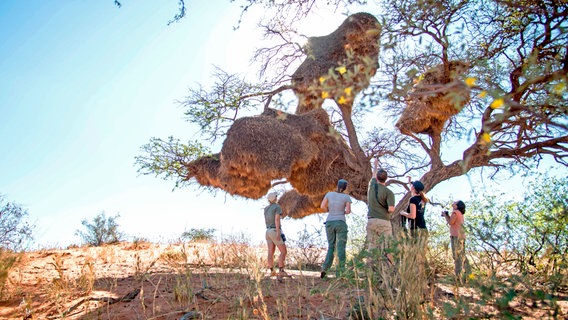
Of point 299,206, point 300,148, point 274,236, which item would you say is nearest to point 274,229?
point 274,236

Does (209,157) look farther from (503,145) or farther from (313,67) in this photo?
(503,145)

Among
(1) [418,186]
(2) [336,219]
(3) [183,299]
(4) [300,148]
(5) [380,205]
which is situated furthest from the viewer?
(4) [300,148]

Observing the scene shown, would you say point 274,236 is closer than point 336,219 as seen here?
No

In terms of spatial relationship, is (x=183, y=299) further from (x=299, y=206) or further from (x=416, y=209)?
(x=299, y=206)

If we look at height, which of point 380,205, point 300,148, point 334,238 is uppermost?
point 300,148

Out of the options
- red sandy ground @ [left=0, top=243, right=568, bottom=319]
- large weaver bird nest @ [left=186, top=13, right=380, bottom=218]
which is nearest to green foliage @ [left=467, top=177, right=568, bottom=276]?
red sandy ground @ [left=0, top=243, right=568, bottom=319]

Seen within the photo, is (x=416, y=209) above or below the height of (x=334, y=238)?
above

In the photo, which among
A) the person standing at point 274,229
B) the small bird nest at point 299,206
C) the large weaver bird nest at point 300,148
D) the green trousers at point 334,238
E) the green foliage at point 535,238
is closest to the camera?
the green foliage at point 535,238

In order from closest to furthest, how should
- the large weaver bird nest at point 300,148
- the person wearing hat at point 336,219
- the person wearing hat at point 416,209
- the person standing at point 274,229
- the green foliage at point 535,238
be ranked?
the green foliage at point 535,238 < the person wearing hat at point 416,209 < the person wearing hat at point 336,219 < the person standing at point 274,229 < the large weaver bird nest at point 300,148

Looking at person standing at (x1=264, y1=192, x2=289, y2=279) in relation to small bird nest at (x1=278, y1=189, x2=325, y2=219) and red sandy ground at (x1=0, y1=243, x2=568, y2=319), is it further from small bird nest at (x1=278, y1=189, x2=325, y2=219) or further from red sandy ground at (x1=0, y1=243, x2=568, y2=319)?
small bird nest at (x1=278, y1=189, x2=325, y2=219)

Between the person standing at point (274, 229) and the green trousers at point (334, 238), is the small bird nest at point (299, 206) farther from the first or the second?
the green trousers at point (334, 238)

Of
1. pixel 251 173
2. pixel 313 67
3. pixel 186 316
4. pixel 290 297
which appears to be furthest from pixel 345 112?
pixel 186 316

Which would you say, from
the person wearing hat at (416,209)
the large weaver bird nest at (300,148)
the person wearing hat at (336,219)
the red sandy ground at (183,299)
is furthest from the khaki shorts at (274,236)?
the large weaver bird nest at (300,148)

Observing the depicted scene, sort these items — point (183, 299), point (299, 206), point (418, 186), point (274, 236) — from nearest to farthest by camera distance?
point (183, 299) → point (418, 186) → point (274, 236) → point (299, 206)
